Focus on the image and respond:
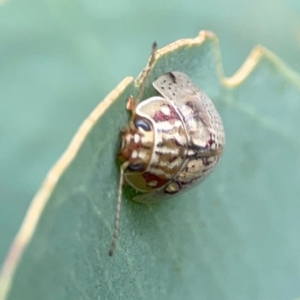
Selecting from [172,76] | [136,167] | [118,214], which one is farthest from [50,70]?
[118,214]

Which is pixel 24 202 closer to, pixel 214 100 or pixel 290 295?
pixel 214 100

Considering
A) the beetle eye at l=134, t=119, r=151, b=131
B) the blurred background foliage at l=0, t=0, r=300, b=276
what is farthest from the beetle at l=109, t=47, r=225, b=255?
the blurred background foliage at l=0, t=0, r=300, b=276

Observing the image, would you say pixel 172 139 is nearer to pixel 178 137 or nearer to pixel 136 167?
pixel 178 137

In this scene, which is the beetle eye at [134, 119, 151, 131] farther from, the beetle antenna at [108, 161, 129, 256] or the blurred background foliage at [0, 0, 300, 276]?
the blurred background foliage at [0, 0, 300, 276]

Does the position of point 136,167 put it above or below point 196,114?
below

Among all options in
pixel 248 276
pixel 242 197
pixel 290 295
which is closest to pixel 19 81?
pixel 242 197
